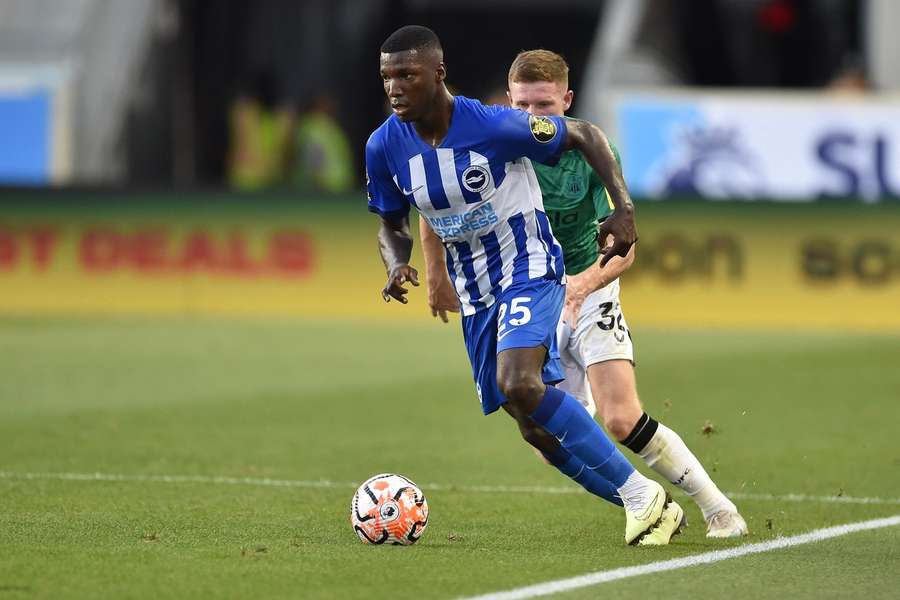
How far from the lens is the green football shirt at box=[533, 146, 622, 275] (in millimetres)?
7918

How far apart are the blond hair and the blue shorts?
3.41 ft

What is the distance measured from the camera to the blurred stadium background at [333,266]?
29.8 ft

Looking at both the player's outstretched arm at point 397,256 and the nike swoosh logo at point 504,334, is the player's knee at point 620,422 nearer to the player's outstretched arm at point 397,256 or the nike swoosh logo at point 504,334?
the nike swoosh logo at point 504,334

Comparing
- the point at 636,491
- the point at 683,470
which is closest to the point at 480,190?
the point at 636,491

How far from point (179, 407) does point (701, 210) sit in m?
7.37

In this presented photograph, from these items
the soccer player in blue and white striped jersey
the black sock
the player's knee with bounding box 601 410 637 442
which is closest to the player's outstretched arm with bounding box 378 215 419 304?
the soccer player in blue and white striped jersey

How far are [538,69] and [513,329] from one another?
1.36 meters

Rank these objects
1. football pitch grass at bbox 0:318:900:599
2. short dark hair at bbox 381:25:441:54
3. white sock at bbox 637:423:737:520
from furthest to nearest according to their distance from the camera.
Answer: white sock at bbox 637:423:737:520, short dark hair at bbox 381:25:441:54, football pitch grass at bbox 0:318:900:599

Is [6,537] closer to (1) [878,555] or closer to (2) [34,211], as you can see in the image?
(1) [878,555]

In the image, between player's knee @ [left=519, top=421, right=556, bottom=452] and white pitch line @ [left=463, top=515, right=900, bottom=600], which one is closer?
white pitch line @ [left=463, top=515, right=900, bottom=600]

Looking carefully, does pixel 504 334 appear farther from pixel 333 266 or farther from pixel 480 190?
pixel 333 266

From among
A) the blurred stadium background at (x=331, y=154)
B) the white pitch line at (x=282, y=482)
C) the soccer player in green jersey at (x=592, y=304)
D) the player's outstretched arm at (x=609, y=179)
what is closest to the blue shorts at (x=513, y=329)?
the player's outstretched arm at (x=609, y=179)

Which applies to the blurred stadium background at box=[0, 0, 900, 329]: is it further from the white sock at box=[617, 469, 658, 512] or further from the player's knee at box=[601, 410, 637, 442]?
the white sock at box=[617, 469, 658, 512]

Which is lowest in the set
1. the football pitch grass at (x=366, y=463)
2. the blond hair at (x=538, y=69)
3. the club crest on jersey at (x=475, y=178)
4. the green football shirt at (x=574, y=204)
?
the football pitch grass at (x=366, y=463)
